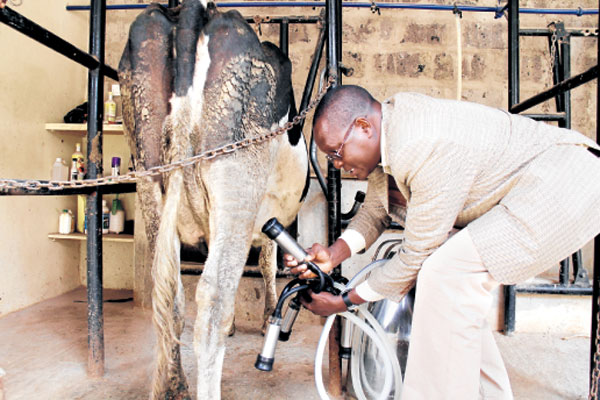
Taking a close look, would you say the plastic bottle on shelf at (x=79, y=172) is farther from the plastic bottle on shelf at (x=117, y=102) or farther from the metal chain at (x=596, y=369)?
the metal chain at (x=596, y=369)

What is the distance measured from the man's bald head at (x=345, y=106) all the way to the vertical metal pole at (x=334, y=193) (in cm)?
46

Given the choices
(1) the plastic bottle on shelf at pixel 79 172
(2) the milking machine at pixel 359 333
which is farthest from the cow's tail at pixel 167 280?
(1) the plastic bottle on shelf at pixel 79 172

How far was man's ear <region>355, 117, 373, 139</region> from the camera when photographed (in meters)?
1.33

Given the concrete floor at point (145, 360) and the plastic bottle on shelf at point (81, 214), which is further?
the plastic bottle on shelf at point (81, 214)

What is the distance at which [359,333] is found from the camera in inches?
68.2

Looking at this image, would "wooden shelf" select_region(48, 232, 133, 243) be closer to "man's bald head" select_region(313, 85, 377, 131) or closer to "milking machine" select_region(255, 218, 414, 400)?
"milking machine" select_region(255, 218, 414, 400)

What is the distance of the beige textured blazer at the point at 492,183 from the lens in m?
1.21

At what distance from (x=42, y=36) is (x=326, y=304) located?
150 centimetres

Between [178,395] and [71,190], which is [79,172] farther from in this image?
[178,395]

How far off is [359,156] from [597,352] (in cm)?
99

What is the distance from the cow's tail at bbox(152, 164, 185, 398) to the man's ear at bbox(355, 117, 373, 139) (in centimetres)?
67

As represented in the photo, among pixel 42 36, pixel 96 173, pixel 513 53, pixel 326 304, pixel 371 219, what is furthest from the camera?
pixel 513 53

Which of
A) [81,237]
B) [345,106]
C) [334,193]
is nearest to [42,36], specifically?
[345,106]

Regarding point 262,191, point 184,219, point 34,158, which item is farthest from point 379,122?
point 34,158
